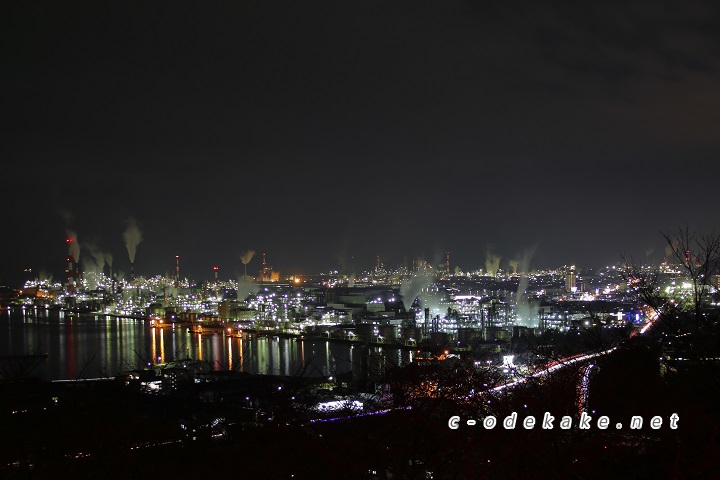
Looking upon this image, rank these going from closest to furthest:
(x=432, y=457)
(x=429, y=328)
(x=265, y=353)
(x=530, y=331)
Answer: (x=432, y=457), (x=265, y=353), (x=530, y=331), (x=429, y=328)

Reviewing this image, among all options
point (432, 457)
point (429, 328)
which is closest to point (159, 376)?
point (432, 457)

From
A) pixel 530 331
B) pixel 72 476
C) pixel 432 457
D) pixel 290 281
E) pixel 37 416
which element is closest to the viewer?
pixel 432 457

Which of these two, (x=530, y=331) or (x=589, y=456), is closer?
(x=589, y=456)

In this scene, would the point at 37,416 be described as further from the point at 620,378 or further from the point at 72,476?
the point at 620,378

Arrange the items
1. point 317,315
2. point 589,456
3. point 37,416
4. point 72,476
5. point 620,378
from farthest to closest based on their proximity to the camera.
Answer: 1. point 317,315
2. point 37,416
3. point 620,378
4. point 72,476
5. point 589,456

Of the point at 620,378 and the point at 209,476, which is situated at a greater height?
the point at 620,378

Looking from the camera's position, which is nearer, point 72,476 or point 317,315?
point 72,476

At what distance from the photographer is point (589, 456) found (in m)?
1.64

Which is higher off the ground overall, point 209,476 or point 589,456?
point 589,456

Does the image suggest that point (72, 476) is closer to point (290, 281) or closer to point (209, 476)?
point (209, 476)

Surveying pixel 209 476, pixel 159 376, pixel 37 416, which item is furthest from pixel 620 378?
pixel 159 376

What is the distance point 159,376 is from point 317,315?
10.9m

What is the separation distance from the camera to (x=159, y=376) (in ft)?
19.4

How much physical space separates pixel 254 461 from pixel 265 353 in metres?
8.31
